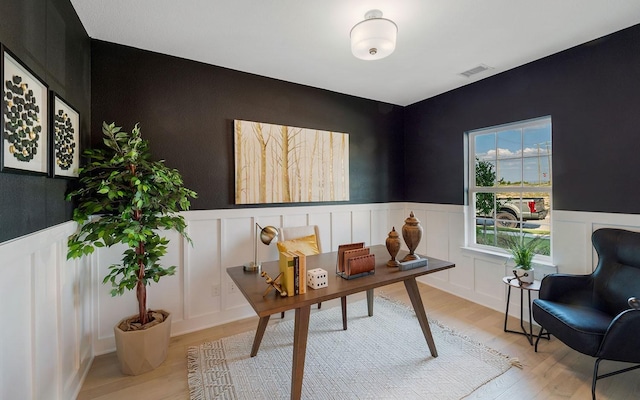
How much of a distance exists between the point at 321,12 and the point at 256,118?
1313mm

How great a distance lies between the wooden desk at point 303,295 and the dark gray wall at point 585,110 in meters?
1.52

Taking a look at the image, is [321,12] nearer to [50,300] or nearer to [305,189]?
[305,189]

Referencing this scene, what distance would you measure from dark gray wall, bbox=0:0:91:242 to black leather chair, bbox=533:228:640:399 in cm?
310

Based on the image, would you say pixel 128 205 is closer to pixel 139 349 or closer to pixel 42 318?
pixel 42 318

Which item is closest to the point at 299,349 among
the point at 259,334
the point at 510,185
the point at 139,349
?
the point at 259,334

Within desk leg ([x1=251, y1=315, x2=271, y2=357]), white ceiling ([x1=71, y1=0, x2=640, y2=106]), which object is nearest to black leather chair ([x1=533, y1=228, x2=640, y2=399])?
white ceiling ([x1=71, y1=0, x2=640, y2=106])

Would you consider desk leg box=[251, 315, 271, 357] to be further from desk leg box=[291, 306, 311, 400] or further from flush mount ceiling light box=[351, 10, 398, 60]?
flush mount ceiling light box=[351, 10, 398, 60]

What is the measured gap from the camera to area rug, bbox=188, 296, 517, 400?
6.02 feet

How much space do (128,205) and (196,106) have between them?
1.19 m

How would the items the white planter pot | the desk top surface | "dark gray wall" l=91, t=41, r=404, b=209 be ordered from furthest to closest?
"dark gray wall" l=91, t=41, r=404, b=209, the white planter pot, the desk top surface

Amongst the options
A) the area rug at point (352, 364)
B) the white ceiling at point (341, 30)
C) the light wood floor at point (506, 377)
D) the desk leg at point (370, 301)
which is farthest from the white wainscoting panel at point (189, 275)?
the white ceiling at point (341, 30)

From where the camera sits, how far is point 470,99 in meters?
3.30

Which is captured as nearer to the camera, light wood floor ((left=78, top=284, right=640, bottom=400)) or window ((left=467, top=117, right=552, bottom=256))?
light wood floor ((left=78, top=284, right=640, bottom=400))

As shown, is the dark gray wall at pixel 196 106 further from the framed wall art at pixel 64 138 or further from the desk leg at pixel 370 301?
the desk leg at pixel 370 301
